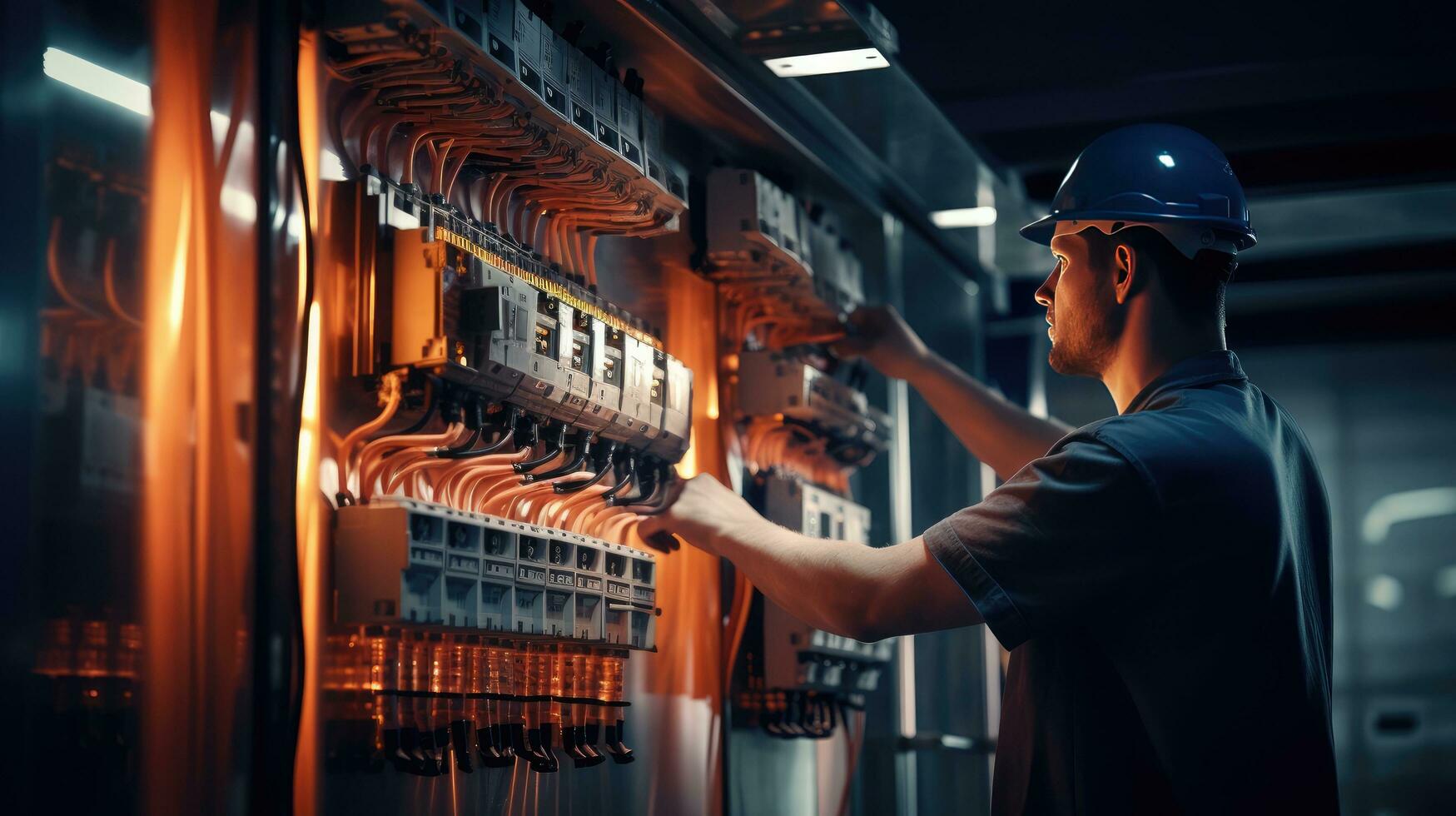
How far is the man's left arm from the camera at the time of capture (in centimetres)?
179

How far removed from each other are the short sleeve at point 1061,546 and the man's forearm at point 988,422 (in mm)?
1107

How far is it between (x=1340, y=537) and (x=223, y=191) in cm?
480

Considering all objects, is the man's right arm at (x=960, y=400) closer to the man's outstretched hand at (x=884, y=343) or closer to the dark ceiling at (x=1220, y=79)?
the man's outstretched hand at (x=884, y=343)

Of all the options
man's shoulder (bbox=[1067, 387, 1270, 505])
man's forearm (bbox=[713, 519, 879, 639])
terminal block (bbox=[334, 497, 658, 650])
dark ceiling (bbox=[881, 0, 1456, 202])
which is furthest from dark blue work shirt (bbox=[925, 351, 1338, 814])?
dark ceiling (bbox=[881, 0, 1456, 202])

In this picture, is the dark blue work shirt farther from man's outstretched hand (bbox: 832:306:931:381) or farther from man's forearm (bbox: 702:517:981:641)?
man's outstretched hand (bbox: 832:306:931:381)

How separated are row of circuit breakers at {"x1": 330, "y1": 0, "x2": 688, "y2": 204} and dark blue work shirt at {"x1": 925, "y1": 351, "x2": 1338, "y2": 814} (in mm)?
848

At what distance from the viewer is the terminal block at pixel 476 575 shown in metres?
1.81

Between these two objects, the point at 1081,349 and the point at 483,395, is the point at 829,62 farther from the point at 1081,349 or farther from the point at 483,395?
the point at 483,395

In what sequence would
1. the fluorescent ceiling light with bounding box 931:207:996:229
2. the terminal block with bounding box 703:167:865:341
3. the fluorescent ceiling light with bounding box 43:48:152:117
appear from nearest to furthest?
the fluorescent ceiling light with bounding box 43:48:152:117, the terminal block with bounding box 703:167:865:341, the fluorescent ceiling light with bounding box 931:207:996:229

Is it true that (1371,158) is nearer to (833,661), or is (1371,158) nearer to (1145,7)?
(1145,7)

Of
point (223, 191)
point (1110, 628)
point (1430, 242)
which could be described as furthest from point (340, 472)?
point (1430, 242)

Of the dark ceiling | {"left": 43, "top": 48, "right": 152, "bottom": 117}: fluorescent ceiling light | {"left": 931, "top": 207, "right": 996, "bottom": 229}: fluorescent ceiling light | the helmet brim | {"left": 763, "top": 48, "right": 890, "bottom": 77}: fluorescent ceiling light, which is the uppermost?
the dark ceiling

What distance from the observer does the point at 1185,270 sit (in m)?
1.99

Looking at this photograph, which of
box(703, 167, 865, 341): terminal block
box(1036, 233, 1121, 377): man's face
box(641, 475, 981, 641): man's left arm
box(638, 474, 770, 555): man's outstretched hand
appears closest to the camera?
box(641, 475, 981, 641): man's left arm
